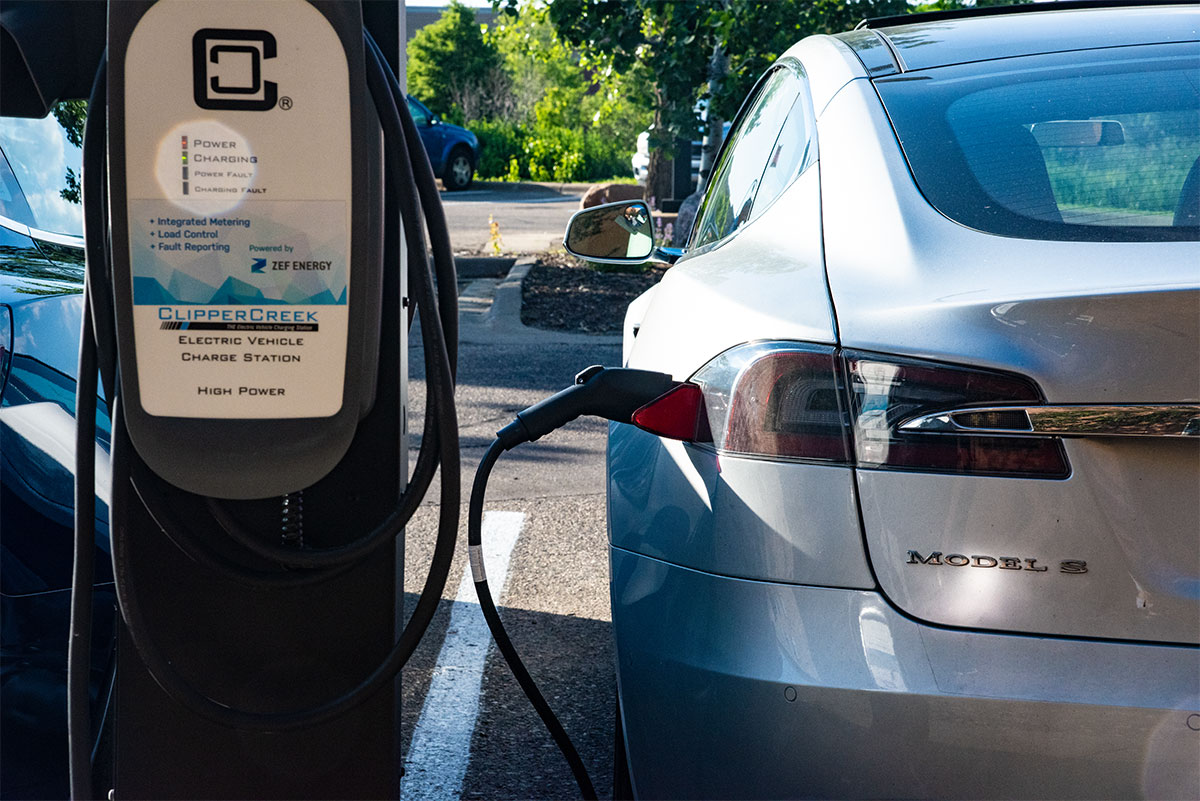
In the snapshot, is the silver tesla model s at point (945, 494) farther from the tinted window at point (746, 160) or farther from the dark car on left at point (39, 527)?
the dark car on left at point (39, 527)

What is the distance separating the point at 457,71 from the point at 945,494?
1150 inches

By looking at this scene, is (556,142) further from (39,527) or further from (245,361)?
(245,361)

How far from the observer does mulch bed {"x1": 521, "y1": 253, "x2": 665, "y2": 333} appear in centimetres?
915

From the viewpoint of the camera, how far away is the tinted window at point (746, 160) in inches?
101

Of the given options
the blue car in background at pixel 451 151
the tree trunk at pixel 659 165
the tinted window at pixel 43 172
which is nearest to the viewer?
the tinted window at pixel 43 172

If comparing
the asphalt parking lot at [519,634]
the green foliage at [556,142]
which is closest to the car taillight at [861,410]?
the asphalt parking lot at [519,634]

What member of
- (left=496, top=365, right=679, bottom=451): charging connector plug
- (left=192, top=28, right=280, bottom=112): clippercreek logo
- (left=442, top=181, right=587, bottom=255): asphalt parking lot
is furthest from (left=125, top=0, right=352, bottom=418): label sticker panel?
(left=442, top=181, right=587, bottom=255): asphalt parking lot

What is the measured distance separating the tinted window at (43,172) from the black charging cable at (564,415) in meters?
1.34

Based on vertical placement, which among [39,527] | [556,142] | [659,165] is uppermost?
[556,142]

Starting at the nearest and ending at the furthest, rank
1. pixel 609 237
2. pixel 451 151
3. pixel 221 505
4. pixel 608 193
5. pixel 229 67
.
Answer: pixel 229 67 < pixel 221 505 < pixel 609 237 < pixel 608 193 < pixel 451 151

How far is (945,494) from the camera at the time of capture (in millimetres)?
1533

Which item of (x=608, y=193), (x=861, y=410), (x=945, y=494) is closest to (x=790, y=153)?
(x=861, y=410)

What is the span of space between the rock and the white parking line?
10.2 meters

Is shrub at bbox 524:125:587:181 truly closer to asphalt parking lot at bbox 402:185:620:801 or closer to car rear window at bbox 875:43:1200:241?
asphalt parking lot at bbox 402:185:620:801
